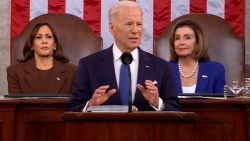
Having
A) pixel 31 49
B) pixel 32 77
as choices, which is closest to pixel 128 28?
pixel 32 77

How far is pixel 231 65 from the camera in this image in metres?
4.63

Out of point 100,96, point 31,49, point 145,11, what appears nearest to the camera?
point 100,96

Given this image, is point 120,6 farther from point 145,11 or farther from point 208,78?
point 145,11

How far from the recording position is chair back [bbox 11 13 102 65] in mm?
4656

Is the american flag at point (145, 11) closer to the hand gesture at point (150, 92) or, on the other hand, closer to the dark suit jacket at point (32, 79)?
the dark suit jacket at point (32, 79)

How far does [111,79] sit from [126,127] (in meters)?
0.72

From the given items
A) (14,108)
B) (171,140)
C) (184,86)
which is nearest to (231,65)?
(184,86)

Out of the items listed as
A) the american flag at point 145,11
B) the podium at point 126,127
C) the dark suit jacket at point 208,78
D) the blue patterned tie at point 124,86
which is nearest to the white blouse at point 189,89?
the dark suit jacket at point 208,78

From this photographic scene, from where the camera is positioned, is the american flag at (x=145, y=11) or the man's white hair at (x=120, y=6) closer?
the man's white hair at (x=120, y=6)

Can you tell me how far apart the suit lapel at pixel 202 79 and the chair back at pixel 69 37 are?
0.98 meters

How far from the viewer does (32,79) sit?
13.4 feet

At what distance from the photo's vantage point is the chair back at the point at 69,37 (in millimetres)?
4656

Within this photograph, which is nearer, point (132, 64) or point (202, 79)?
point (132, 64)

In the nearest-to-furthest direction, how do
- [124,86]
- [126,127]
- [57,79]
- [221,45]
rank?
1. [126,127]
2. [124,86]
3. [57,79]
4. [221,45]
